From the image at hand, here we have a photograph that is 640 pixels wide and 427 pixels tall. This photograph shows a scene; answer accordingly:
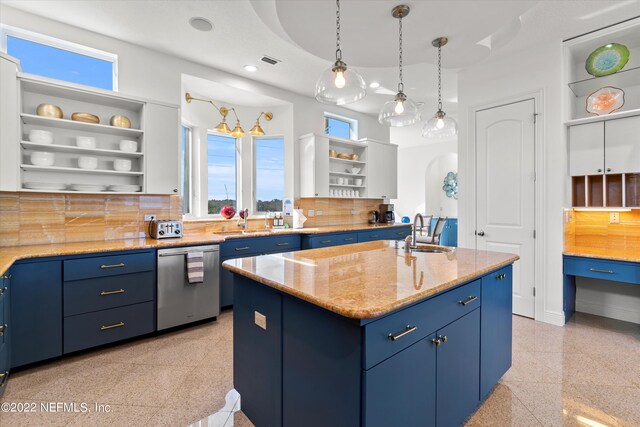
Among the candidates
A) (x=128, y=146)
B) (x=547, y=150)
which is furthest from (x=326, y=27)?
(x=547, y=150)

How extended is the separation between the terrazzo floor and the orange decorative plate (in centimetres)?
224

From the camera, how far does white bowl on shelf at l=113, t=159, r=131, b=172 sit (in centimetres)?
309

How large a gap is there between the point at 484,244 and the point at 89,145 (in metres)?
4.41

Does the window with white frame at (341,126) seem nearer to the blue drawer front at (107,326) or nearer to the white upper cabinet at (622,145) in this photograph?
the white upper cabinet at (622,145)

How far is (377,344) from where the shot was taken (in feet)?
3.80

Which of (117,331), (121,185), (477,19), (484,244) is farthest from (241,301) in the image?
(484,244)

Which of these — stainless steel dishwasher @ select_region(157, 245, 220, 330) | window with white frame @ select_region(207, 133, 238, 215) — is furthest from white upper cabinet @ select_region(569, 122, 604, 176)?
window with white frame @ select_region(207, 133, 238, 215)

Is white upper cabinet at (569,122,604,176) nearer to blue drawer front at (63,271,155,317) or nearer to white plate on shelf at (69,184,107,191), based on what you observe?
blue drawer front at (63,271,155,317)

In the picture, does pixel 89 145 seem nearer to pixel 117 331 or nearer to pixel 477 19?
pixel 117 331

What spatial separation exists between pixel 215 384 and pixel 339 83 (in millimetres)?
2267

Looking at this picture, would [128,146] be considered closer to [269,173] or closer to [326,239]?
[269,173]

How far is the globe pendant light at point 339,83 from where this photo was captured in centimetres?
197

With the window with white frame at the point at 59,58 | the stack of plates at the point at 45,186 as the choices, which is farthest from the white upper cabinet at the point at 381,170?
the stack of plates at the point at 45,186

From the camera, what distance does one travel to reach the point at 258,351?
1677 mm
